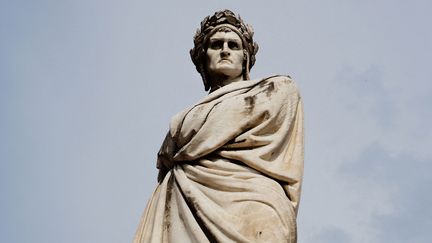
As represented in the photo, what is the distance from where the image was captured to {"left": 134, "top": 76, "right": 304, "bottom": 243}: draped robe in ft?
33.9

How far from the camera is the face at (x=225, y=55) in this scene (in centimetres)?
1238

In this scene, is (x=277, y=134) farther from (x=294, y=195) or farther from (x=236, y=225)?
(x=236, y=225)

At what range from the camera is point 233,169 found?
35.8 ft

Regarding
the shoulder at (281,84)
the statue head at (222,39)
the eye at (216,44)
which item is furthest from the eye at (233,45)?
the shoulder at (281,84)

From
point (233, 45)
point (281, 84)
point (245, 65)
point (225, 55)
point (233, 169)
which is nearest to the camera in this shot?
point (233, 169)

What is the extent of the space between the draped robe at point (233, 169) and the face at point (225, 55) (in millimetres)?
533

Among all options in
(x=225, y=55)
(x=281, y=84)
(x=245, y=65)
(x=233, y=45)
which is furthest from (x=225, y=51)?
(x=281, y=84)

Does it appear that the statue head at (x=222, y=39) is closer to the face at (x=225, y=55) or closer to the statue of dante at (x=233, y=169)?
the face at (x=225, y=55)

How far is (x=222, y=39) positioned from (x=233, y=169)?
2.13 m

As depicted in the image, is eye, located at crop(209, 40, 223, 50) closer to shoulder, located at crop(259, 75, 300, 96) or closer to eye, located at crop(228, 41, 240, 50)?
eye, located at crop(228, 41, 240, 50)

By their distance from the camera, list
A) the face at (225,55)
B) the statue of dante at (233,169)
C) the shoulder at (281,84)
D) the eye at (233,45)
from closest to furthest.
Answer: the statue of dante at (233,169), the shoulder at (281,84), the face at (225,55), the eye at (233,45)

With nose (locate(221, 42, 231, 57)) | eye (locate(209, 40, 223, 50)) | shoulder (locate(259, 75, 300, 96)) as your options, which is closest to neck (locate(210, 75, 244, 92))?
nose (locate(221, 42, 231, 57))

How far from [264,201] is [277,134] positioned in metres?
1.07

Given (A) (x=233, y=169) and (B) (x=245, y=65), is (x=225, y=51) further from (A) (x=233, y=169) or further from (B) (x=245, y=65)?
(A) (x=233, y=169)
